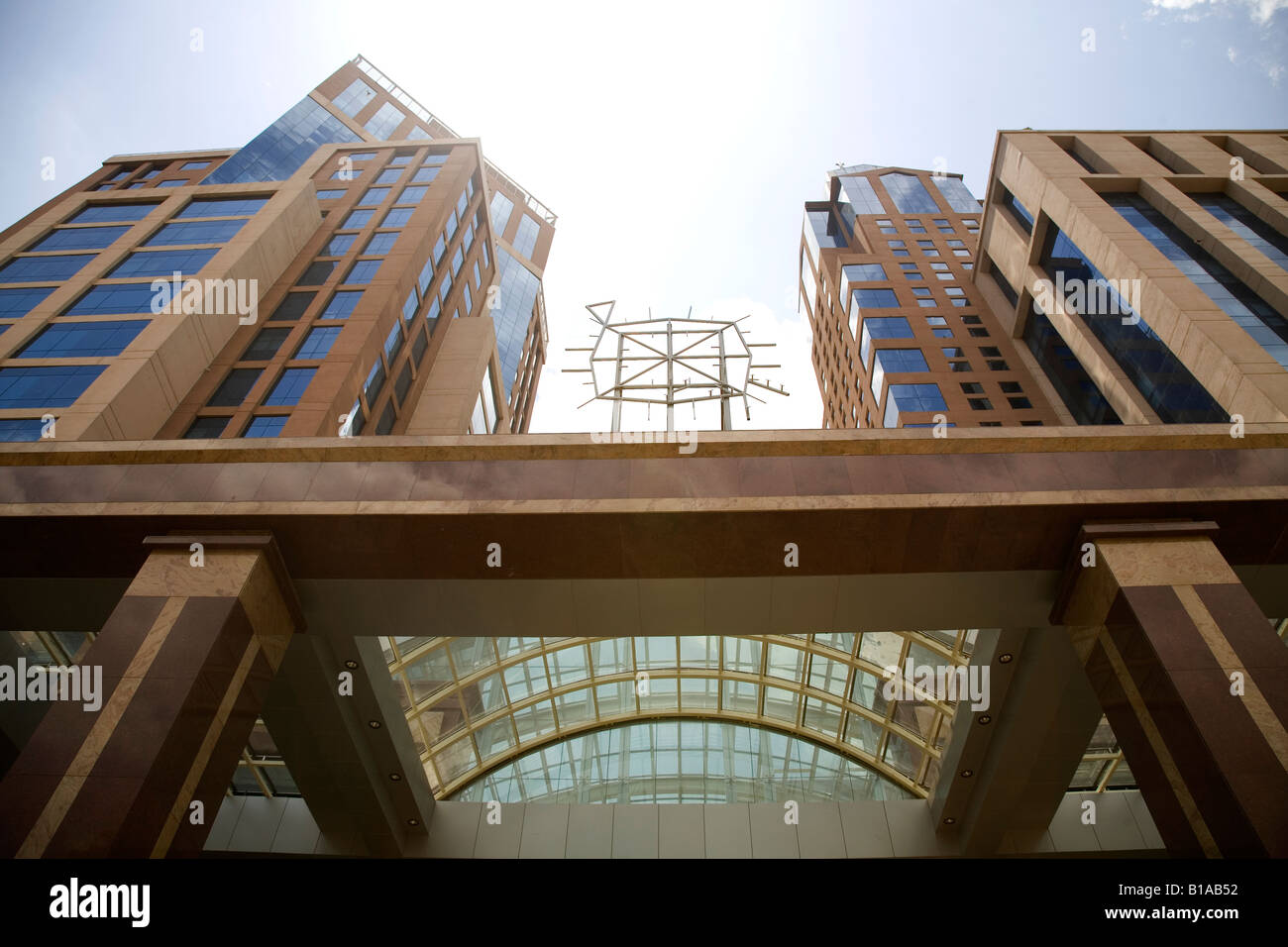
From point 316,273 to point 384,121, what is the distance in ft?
102

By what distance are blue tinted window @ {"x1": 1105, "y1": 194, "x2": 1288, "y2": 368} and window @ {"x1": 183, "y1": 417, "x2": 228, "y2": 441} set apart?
138 ft

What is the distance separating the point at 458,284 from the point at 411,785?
4293cm

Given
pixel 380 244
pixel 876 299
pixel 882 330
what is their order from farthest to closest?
pixel 876 299 < pixel 882 330 < pixel 380 244

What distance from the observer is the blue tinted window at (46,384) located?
29250 millimetres

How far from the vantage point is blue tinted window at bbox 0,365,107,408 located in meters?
29.2

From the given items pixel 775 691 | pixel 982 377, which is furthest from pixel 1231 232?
pixel 775 691

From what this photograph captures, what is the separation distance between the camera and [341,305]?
39.8 metres

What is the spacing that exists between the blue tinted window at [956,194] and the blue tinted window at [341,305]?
59169 mm

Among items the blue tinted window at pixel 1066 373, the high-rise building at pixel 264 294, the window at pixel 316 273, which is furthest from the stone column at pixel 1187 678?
the window at pixel 316 273

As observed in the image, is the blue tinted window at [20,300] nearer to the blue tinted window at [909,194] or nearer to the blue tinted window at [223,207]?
the blue tinted window at [223,207]

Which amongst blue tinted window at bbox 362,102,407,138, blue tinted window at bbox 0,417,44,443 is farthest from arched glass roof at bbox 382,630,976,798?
blue tinted window at bbox 362,102,407,138

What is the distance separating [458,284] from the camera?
176 ft

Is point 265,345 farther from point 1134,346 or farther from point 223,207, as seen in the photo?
point 1134,346

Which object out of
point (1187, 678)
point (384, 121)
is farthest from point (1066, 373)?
point (384, 121)
